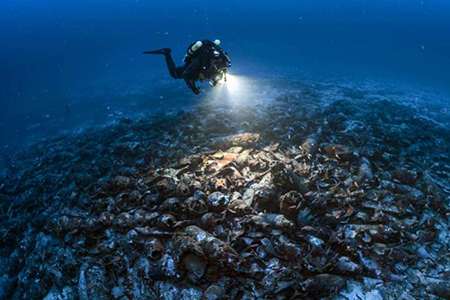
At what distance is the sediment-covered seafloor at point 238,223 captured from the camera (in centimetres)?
420

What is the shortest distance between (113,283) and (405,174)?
820 centimetres

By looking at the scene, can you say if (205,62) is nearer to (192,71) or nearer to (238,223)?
(192,71)

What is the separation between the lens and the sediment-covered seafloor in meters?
4.20

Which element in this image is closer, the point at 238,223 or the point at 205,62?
the point at 238,223

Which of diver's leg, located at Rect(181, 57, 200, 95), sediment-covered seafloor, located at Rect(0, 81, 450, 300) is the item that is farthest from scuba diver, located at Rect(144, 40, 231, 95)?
sediment-covered seafloor, located at Rect(0, 81, 450, 300)

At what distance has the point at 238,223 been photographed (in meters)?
5.01

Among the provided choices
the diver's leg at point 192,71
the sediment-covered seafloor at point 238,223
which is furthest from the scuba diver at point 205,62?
the sediment-covered seafloor at point 238,223

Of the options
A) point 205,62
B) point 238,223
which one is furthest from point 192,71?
point 238,223

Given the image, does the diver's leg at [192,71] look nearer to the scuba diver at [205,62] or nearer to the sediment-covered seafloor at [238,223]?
the scuba diver at [205,62]

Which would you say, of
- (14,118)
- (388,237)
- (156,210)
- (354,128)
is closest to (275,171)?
(388,237)

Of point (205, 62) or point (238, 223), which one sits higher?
point (205, 62)

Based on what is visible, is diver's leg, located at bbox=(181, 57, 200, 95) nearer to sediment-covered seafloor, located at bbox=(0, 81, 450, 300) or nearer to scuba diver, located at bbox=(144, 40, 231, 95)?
scuba diver, located at bbox=(144, 40, 231, 95)

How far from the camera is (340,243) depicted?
14.9 feet

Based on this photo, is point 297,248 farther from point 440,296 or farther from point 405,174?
point 405,174
